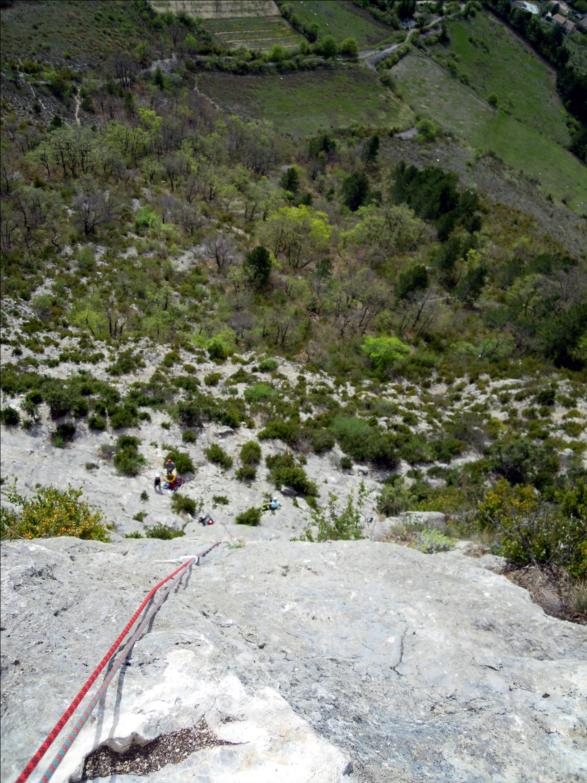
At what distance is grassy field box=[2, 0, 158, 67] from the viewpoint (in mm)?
68312

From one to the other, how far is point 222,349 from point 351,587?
2297cm

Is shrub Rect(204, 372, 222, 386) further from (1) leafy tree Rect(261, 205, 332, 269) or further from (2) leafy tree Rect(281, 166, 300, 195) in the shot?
(2) leafy tree Rect(281, 166, 300, 195)

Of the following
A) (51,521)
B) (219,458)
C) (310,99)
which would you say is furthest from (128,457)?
(310,99)

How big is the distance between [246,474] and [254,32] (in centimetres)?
11578

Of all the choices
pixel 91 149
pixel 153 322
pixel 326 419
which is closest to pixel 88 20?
pixel 91 149

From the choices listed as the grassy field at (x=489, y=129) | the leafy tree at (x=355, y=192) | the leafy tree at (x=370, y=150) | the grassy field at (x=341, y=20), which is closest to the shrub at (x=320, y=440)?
the leafy tree at (x=355, y=192)

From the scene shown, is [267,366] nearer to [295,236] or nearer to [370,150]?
[295,236]

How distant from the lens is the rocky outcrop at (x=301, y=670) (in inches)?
178

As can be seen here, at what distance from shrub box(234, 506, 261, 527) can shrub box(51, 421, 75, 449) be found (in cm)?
765

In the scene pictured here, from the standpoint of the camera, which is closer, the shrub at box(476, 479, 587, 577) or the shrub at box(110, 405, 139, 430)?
the shrub at box(476, 479, 587, 577)

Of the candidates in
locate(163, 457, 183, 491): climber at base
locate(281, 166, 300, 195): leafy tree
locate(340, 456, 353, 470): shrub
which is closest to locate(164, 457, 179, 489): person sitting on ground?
locate(163, 457, 183, 491): climber at base

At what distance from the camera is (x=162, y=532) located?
13430 mm

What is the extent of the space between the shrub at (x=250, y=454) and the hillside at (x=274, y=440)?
113mm

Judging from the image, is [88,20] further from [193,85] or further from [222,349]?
[222,349]
